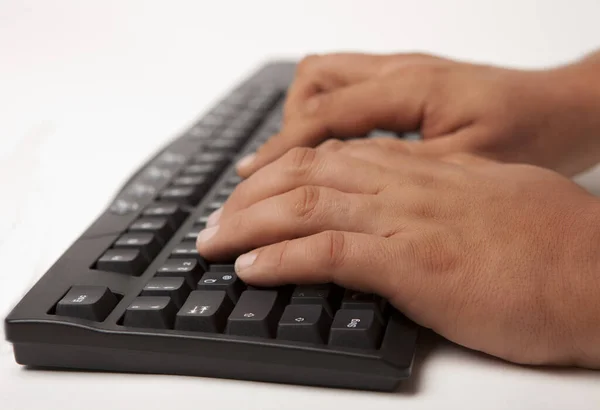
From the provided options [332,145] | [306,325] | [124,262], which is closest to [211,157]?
[332,145]

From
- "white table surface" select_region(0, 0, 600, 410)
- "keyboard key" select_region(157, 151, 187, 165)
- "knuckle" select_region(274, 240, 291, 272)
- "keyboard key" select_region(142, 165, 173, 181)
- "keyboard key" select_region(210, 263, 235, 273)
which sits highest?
"knuckle" select_region(274, 240, 291, 272)

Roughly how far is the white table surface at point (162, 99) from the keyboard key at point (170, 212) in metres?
0.09

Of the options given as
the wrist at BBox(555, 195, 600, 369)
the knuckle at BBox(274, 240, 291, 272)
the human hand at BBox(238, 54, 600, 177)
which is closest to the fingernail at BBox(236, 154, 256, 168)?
the human hand at BBox(238, 54, 600, 177)

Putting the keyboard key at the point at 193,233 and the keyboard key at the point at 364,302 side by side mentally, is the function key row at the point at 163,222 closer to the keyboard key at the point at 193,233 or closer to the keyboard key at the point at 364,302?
the keyboard key at the point at 193,233

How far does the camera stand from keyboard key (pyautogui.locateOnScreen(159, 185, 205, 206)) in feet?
2.47

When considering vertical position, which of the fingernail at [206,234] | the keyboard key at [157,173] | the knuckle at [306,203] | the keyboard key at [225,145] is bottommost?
the keyboard key at [225,145]

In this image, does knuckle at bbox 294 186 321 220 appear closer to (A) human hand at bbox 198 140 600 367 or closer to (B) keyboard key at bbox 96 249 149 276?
(A) human hand at bbox 198 140 600 367

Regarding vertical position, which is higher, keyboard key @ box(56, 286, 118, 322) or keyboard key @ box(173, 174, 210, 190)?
keyboard key @ box(56, 286, 118, 322)

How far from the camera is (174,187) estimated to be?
0.78m

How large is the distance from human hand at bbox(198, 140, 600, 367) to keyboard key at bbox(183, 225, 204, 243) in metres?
0.02

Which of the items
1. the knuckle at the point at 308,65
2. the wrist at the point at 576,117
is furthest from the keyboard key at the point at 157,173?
the wrist at the point at 576,117

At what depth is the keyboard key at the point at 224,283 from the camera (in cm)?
59

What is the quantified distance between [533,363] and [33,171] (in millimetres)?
632

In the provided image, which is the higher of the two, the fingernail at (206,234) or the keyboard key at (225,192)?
the fingernail at (206,234)
